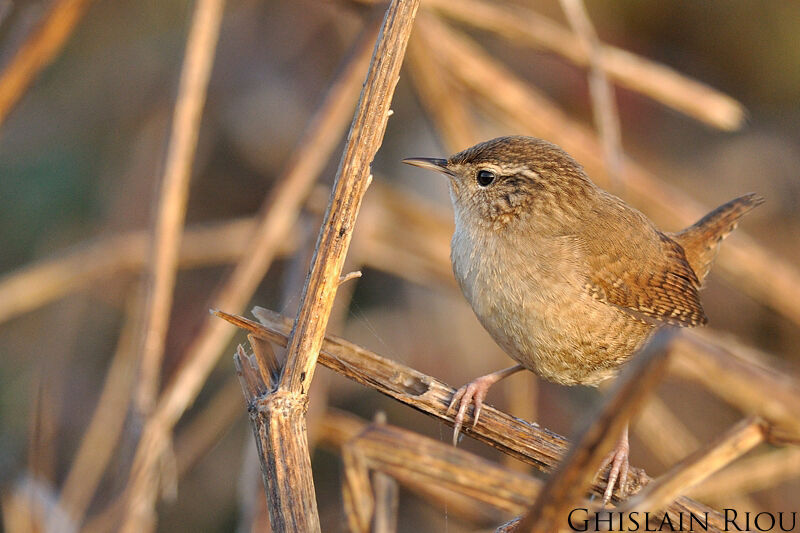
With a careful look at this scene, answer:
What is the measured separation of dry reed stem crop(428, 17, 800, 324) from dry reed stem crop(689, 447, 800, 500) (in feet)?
2.27

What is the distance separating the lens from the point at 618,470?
205cm

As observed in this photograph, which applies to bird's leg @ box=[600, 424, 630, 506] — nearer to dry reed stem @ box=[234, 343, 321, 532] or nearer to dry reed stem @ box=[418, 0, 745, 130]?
dry reed stem @ box=[234, 343, 321, 532]

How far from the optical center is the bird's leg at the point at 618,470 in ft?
6.46

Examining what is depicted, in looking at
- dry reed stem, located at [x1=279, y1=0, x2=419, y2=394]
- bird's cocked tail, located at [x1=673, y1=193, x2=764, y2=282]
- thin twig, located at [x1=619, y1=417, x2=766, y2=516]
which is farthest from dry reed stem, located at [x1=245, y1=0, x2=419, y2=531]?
bird's cocked tail, located at [x1=673, y1=193, x2=764, y2=282]

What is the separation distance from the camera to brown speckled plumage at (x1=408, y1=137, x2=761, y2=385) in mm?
2223

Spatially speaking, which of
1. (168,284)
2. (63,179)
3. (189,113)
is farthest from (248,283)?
(63,179)

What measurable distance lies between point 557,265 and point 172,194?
4.39 feet

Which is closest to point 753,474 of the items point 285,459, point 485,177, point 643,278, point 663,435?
point 663,435

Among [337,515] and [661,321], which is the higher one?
[661,321]

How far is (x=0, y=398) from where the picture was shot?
3.85 meters

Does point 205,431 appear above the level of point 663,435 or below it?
below

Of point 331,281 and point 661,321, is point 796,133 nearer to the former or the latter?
point 661,321

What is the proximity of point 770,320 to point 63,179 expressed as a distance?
390 centimetres

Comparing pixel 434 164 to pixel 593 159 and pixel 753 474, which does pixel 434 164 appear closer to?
pixel 593 159
